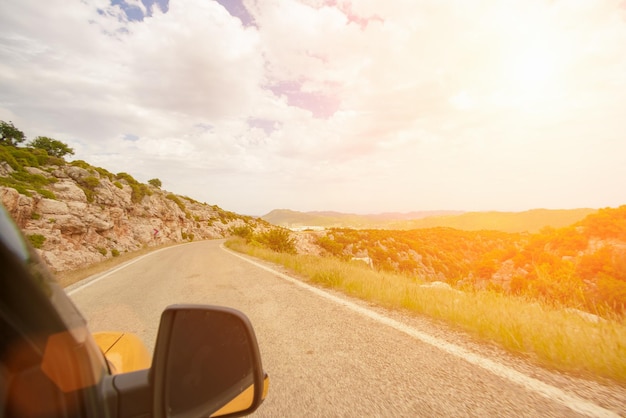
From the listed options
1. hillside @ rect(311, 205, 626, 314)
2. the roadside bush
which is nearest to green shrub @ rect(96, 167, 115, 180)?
the roadside bush

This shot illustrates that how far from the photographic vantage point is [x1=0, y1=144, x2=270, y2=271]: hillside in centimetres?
1555

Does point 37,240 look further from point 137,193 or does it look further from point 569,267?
point 569,267

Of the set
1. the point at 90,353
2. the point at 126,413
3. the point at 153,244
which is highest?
the point at 90,353

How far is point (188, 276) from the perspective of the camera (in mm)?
8750

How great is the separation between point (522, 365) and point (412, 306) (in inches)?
80.5

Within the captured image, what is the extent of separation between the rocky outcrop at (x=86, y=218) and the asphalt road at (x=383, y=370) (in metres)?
6.87

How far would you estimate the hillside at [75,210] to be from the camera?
15555mm

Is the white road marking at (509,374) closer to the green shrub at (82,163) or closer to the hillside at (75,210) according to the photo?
the hillside at (75,210)

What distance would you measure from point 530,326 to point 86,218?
25392 millimetres

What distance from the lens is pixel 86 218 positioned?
20219 mm

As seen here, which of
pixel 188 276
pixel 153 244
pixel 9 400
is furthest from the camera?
pixel 153 244

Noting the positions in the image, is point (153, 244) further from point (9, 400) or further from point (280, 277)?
point (9, 400)

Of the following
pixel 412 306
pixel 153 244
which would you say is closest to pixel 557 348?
pixel 412 306

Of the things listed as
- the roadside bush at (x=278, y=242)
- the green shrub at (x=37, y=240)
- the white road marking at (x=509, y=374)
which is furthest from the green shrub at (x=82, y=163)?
the white road marking at (x=509, y=374)
